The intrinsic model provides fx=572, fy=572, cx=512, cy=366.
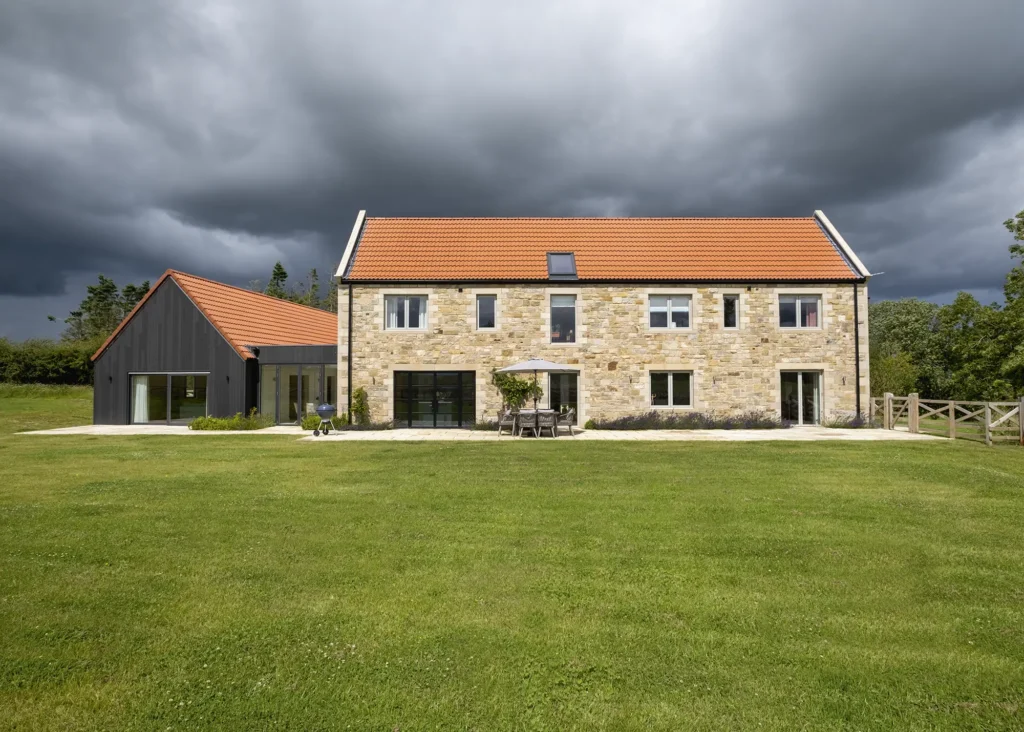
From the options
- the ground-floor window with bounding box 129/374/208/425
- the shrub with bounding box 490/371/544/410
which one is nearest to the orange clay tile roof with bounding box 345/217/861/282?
the shrub with bounding box 490/371/544/410

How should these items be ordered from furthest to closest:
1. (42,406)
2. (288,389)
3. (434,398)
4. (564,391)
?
(42,406)
(288,389)
(434,398)
(564,391)

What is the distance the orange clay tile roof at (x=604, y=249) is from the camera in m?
21.8

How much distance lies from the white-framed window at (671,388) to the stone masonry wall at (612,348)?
0.26 m

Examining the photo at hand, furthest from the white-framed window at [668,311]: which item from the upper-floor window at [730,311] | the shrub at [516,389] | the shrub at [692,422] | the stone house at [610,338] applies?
the shrub at [516,389]

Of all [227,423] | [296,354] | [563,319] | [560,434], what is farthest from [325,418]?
[563,319]

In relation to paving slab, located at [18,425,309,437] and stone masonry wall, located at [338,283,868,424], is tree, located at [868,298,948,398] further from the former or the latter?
paving slab, located at [18,425,309,437]

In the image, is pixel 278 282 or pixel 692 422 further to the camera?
pixel 278 282

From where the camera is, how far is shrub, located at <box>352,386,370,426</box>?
2098cm

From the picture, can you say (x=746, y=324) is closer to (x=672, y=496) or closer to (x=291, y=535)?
(x=672, y=496)

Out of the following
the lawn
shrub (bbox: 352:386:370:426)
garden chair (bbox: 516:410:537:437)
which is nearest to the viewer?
the lawn

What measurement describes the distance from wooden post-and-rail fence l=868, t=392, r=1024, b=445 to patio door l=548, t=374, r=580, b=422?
35.7 ft

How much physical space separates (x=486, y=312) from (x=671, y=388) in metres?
7.54

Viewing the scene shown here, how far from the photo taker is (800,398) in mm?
21656

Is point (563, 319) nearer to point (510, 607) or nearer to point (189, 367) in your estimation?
point (189, 367)
